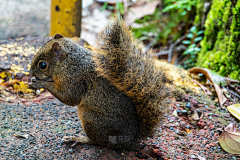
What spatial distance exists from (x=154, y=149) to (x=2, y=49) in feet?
9.61

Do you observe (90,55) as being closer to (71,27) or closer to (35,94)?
(35,94)

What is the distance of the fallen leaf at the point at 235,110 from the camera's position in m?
3.08

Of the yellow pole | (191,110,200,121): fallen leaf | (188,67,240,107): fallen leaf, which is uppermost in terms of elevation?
the yellow pole

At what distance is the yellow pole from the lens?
13.7 feet

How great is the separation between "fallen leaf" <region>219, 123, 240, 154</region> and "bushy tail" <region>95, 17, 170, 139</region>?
812 mm

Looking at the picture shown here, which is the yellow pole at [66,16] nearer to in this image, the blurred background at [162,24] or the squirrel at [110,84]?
the blurred background at [162,24]

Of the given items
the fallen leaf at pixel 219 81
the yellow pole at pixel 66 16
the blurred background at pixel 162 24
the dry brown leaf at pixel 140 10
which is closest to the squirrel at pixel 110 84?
the blurred background at pixel 162 24

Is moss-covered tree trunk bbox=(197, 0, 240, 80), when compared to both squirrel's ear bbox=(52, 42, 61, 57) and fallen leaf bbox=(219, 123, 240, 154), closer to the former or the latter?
fallen leaf bbox=(219, 123, 240, 154)

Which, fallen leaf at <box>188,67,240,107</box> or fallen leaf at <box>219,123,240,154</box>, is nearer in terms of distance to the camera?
fallen leaf at <box>219,123,240,154</box>

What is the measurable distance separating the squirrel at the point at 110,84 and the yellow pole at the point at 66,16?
174cm

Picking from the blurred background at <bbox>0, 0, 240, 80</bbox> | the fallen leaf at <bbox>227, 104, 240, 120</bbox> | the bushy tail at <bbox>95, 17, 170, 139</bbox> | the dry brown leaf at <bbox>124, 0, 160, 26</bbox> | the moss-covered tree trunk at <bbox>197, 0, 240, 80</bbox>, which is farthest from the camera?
the dry brown leaf at <bbox>124, 0, 160, 26</bbox>

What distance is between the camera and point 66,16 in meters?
4.26

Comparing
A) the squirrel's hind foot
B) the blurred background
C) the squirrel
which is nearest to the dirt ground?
the squirrel's hind foot

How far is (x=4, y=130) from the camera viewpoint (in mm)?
2668
